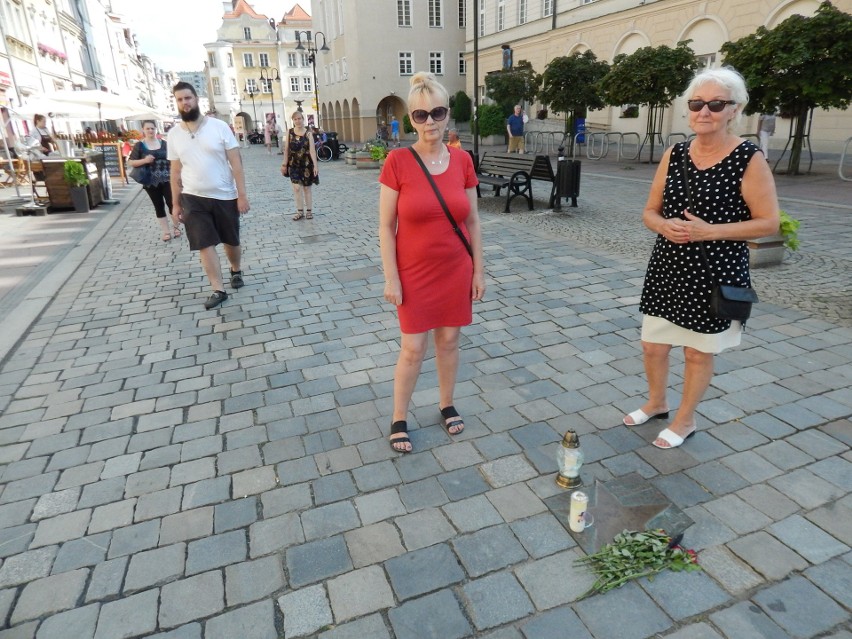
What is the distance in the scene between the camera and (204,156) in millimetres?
5379

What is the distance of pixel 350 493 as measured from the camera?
287 cm

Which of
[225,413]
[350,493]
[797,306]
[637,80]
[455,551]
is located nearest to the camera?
[455,551]

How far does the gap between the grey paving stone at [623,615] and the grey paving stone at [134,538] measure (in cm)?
190

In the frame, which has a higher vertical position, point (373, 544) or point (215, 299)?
point (215, 299)

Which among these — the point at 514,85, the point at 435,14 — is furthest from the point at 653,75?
the point at 435,14

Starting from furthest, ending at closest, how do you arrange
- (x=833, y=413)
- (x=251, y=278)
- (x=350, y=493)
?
(x=251, y=278) → (x=833, y=413) → (x=350, y=493)

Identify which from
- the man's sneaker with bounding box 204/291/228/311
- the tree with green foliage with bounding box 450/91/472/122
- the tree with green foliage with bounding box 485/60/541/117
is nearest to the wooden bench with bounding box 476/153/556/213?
the man's sneaker with bounding box 204/291/228/311

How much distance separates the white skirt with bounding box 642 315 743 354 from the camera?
2896mm

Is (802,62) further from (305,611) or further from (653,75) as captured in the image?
(305,611)

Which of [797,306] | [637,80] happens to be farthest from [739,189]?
[637,80]

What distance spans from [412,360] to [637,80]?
56.7ft

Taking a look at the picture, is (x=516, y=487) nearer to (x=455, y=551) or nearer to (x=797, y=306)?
(x=455, y=551)

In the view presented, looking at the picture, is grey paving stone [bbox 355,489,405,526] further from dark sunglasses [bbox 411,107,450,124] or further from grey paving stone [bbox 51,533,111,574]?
dark sunglasses [bbox 411,107,450,124]

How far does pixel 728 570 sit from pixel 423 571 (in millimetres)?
1255
